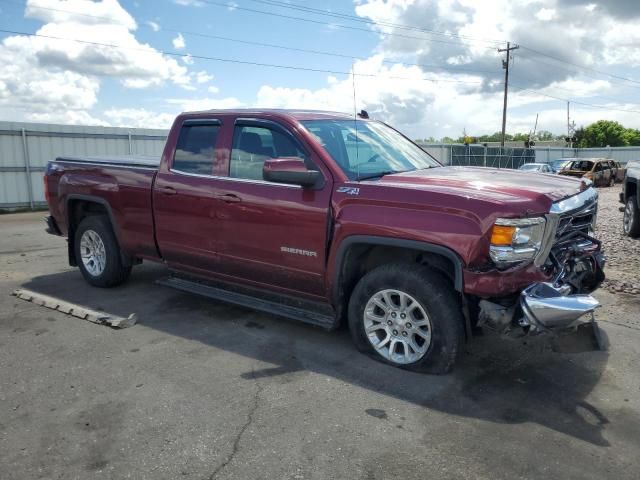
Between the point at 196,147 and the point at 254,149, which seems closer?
the point at 254,149

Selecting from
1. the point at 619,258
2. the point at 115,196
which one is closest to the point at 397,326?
the point at 115,196

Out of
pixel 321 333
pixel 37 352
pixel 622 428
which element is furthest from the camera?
pixel 321 333

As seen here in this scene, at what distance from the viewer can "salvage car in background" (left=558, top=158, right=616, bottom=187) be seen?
25.6 metres

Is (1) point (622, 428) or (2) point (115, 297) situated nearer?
(1) point (622, 428)

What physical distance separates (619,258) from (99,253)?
705cm

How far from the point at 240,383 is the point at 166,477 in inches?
44.6

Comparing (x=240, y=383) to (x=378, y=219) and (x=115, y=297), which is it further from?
(x=115, y=297)

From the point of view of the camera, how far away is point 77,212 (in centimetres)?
659

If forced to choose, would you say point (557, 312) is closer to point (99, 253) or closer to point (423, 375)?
point (423, 375)

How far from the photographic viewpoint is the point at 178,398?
12.2 feet

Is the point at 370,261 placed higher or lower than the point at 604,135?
lower

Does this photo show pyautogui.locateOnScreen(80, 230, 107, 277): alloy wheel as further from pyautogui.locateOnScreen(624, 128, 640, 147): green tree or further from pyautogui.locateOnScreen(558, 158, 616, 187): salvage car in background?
pyautogui.locateOnScreen(624, 128, 640, 147): green tree

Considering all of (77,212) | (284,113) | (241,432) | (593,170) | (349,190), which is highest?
(284,113)

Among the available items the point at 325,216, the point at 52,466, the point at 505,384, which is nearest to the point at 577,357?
the point at 505,384
